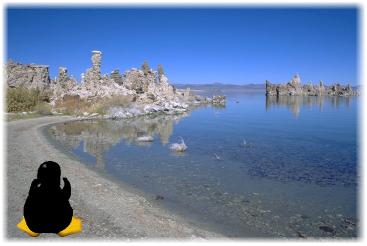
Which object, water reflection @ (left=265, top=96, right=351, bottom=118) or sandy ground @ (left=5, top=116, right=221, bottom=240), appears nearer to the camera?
sandy ground @ (left=5, top=116, right=221, bottom=240)

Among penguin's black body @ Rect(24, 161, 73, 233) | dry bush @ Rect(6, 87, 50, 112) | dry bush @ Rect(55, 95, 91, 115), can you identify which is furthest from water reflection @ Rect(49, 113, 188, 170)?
penguin's black body @ Rect(24, 161, 73, 233)

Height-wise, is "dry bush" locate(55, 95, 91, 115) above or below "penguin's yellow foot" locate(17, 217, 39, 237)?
above

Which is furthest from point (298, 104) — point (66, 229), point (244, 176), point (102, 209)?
point (66, 229)

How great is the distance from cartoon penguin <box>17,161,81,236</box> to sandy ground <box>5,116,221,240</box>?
0.31m

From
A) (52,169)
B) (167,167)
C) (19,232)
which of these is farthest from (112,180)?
(52,169)

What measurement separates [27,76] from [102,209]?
6923 cm

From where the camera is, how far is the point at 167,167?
19938mm

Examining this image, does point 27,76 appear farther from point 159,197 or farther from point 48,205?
point 48,205

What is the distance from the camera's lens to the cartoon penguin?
24.5 ft

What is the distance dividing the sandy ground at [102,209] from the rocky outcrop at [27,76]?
56634mm

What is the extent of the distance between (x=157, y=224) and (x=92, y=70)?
48.5 metres

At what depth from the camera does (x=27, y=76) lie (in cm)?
7256

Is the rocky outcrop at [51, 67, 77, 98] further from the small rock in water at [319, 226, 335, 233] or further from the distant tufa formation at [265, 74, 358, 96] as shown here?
the distant tufa formation at [265, 74, 358, 96]

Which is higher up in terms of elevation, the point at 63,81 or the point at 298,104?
the point at 63,81
